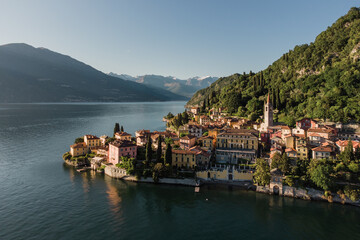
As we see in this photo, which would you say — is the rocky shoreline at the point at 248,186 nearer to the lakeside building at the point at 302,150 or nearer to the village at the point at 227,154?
the village at the point at 227,154

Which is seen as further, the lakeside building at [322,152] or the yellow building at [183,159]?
the yellow building at [183,159]

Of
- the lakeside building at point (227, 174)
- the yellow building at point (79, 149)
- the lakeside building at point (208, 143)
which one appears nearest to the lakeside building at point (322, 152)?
the lakeside building at point (227, 174)

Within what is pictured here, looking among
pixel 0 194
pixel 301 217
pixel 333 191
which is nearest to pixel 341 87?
pixel 333 191

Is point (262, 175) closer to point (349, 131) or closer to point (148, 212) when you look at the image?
point (148, 212)

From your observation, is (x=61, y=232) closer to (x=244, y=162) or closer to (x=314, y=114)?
(x=244, y=162)

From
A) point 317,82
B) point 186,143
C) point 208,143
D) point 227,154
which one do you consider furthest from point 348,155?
point 317,82

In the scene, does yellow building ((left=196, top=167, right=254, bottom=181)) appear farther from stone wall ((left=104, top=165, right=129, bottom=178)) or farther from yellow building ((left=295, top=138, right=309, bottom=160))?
stone wall ((left=104, top=165, right=129, bottom=178))

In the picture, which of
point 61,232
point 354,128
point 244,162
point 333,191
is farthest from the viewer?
point 354,128
